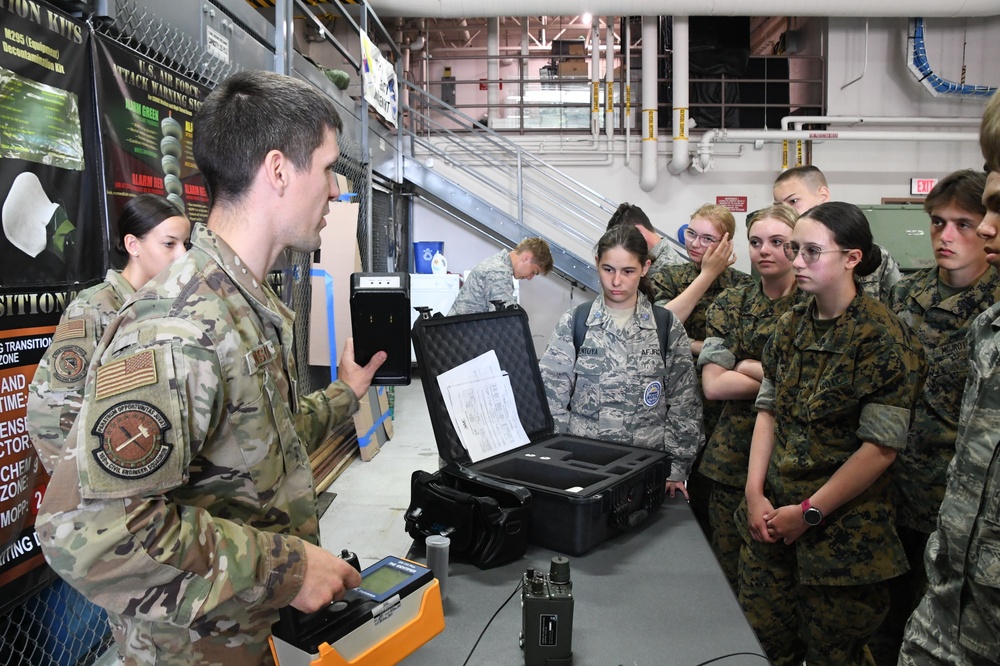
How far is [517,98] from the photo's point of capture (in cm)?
874

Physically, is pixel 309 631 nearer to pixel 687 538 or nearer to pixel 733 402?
pixel 687 538

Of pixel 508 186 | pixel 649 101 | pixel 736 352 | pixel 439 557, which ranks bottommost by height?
pixel 439 557

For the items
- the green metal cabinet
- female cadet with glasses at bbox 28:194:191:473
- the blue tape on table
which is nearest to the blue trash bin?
the blue tape on table

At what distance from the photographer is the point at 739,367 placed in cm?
223

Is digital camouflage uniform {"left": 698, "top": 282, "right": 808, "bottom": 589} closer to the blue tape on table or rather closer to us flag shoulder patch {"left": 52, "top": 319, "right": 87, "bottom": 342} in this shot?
us flag shoulder patch {"left": 52, "top": 319, "right": 87, "bottom": 342}

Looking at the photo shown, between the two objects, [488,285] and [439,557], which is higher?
[488,285]

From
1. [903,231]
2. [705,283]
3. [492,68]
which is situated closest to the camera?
[705,283]

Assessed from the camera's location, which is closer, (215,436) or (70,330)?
(215,436)

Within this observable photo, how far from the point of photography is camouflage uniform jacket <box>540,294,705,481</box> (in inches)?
83.1

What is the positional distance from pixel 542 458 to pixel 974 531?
0.93 m

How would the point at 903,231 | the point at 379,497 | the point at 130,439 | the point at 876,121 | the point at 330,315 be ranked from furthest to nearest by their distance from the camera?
the point at 876,121, the point at 903,231, the point at 330,315, the point at 379,497, the point at 130,439

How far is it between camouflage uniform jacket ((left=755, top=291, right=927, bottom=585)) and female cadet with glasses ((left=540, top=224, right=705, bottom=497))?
0.37 meters

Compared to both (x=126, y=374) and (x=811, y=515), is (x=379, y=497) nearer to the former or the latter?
(x=811, y=515)

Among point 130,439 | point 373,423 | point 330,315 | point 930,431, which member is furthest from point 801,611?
point 373,423
